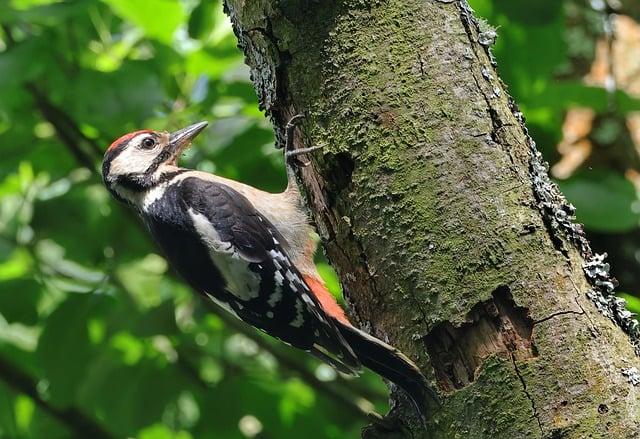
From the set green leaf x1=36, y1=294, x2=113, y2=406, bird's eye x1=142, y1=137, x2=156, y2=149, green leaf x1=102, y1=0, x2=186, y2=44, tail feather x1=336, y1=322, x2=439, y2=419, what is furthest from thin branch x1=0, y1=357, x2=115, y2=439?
tail feather x1=336, y1=322, x2=439, y2=419

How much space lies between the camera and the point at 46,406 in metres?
3.69

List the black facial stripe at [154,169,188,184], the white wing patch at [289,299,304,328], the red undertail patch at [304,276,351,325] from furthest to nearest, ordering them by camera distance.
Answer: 1. the black facial stripe at [154,169,188,184]
2. the white wing patch at [289,299,304,328]
3. the red undertail patch at [304,276,351,325]

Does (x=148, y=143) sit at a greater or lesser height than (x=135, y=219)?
greater

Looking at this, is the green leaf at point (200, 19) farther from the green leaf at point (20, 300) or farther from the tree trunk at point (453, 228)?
the green leaf at point (20, 300)

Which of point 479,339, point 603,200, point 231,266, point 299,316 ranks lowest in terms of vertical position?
point 479,339

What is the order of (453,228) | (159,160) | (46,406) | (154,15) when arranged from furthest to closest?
1. (46,406)
2. (159,160)
3. (154,15)
4. (453,228)

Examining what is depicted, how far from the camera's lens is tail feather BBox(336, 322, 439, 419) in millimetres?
1874

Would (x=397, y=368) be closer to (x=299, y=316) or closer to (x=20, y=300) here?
(x=299, y=316)

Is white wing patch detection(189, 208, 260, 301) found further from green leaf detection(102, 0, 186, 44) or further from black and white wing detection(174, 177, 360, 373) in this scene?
green leaf detection(102, 0, 186, 44)

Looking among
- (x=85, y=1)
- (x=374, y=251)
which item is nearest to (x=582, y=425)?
(x=374, y=251)

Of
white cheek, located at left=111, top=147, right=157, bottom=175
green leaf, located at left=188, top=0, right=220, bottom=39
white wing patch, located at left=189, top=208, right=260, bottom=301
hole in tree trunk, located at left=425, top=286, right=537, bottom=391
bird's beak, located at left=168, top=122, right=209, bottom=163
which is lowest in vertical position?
hole in tree trunk, located at left=425, top=286, right=537, bottom=391

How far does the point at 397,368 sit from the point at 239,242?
123 cm

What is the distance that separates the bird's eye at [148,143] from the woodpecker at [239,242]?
2cm

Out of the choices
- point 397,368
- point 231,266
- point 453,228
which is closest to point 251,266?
point 231,266
